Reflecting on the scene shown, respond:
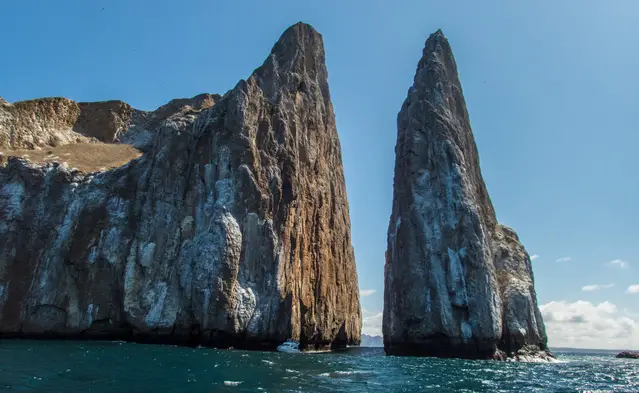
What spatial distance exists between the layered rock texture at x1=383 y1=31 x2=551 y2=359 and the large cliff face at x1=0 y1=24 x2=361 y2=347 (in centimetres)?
1298

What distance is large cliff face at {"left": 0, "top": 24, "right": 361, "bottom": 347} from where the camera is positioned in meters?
47.2

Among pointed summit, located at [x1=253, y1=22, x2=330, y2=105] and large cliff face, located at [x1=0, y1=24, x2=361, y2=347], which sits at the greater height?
pointed summit, located at [x1=253, y1=22, x2=330, y2=105]

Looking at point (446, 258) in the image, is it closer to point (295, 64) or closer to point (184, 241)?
point (184, 241)

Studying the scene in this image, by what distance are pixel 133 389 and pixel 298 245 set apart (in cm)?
4106

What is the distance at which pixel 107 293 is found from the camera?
5172 cm

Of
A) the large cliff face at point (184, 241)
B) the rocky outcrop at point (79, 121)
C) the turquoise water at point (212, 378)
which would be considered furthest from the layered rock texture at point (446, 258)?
the rocky outcrop at point (79, 121)

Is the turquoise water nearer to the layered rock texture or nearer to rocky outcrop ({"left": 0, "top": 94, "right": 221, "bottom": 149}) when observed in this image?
the layered rock texture

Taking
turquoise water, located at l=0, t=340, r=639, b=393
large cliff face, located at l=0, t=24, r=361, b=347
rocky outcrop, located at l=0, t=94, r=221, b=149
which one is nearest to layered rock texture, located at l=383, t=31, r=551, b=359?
large cliff face, located at l=0, t=24, r=361, b=347

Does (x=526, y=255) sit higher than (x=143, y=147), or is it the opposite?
(x=143, y=147)

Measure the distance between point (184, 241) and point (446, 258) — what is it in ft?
99.7

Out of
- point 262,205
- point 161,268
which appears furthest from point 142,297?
point 262,205

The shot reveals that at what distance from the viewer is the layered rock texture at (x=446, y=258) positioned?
50219 millimetres

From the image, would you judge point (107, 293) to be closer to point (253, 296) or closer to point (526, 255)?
point (253, 296)

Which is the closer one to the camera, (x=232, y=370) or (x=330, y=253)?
(x=232, y=370)
